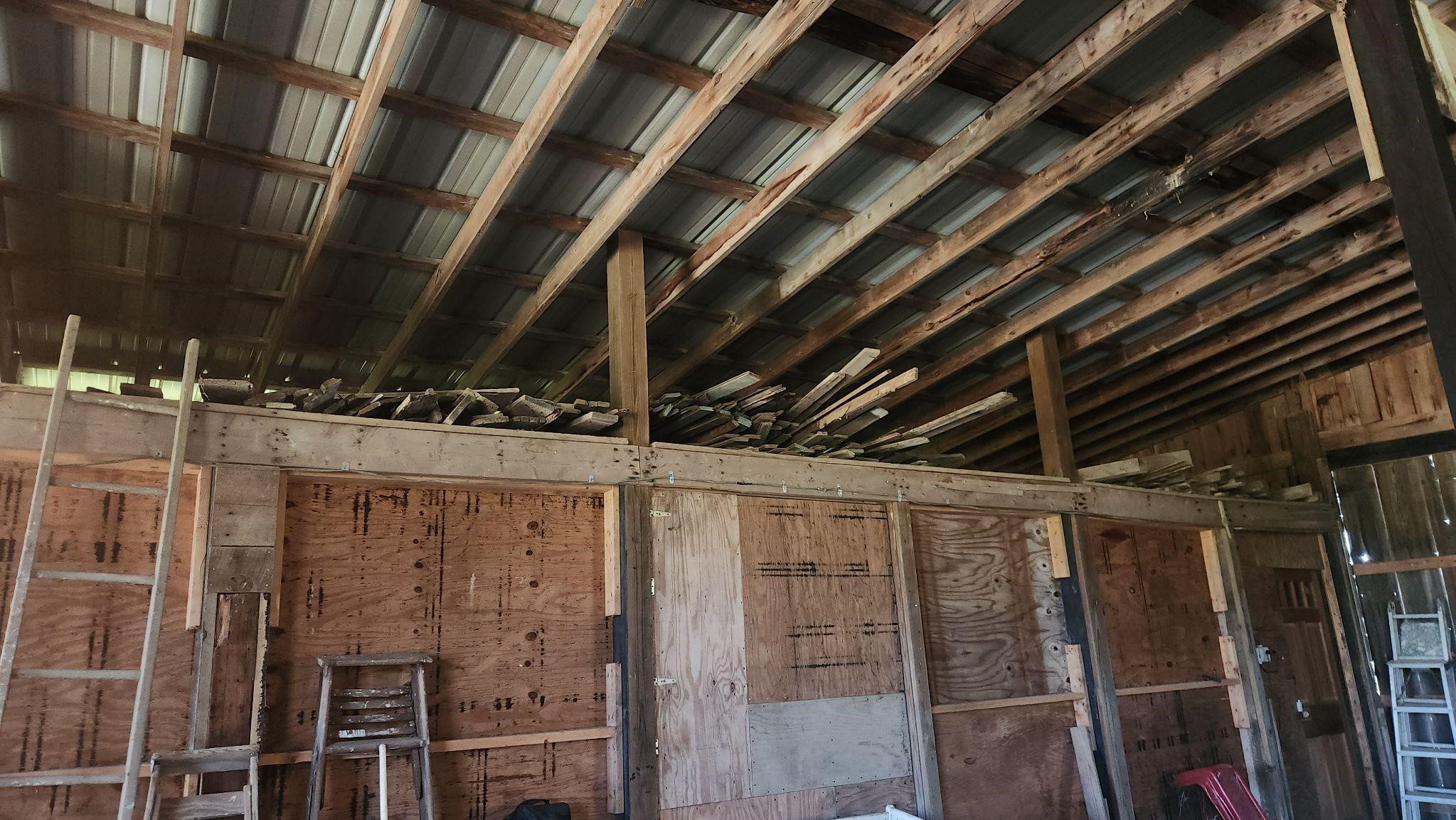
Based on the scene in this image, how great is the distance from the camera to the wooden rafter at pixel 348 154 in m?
3.38

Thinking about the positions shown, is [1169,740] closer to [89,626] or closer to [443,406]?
[443,406]

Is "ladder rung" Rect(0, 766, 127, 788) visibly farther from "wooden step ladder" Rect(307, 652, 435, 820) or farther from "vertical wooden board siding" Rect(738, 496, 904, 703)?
"vertical wooden board siding" Rect(738, 496, 904, 703)

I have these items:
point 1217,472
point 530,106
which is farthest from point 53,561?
point 1217,472

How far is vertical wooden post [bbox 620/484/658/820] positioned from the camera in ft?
13.9

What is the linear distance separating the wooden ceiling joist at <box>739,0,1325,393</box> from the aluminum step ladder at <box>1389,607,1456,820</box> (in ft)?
18.3

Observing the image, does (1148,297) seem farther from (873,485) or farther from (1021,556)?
(873,485)

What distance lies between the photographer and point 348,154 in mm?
4070

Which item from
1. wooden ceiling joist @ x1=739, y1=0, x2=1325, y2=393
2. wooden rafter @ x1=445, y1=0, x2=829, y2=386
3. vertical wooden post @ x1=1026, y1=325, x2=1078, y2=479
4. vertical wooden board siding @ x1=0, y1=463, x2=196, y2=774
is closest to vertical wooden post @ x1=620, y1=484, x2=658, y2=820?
wooden rafter @ x1=445, y1=0, x2=829, y2=386

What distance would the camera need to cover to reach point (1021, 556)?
630cm

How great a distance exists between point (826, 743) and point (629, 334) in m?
2.55

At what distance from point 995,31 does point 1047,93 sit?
1.24ft

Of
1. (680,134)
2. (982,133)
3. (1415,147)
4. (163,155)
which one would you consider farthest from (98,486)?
(1415,147)

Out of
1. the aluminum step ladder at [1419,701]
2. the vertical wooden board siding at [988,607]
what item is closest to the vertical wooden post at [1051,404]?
the vertical wooden board siding at [988,607]

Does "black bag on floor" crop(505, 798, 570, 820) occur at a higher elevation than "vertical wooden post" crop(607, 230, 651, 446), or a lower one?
lower
